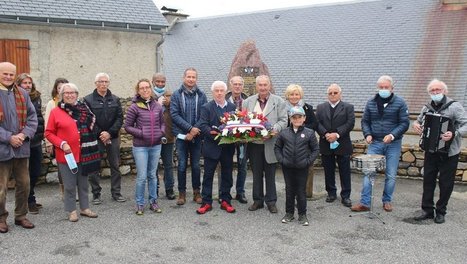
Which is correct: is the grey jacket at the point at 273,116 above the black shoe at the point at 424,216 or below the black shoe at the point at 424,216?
above

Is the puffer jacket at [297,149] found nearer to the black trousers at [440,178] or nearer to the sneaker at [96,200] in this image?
the black trousers at [440,178]

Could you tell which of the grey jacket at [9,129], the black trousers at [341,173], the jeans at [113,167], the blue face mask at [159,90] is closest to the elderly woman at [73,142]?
the grey jacket at [9,129]

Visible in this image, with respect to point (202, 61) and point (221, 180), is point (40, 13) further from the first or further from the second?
point (202, 61)

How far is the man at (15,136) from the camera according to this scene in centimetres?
548

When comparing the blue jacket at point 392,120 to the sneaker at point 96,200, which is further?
the sneaker at point 96,200

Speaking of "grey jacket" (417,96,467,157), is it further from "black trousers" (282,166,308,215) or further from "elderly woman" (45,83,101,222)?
"elderly woman" (45,83,101,222)

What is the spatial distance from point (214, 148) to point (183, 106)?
0.84 meters

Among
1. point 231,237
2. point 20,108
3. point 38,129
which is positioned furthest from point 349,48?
point 20,108

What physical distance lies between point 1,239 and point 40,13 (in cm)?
718

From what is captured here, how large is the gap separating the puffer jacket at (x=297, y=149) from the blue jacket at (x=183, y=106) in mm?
1411

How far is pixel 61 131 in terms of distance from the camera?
19.3 feet

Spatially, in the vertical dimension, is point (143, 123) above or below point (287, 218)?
above

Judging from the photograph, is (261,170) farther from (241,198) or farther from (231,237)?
(231,237)

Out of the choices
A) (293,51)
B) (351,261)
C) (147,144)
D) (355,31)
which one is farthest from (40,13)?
(355,31)
